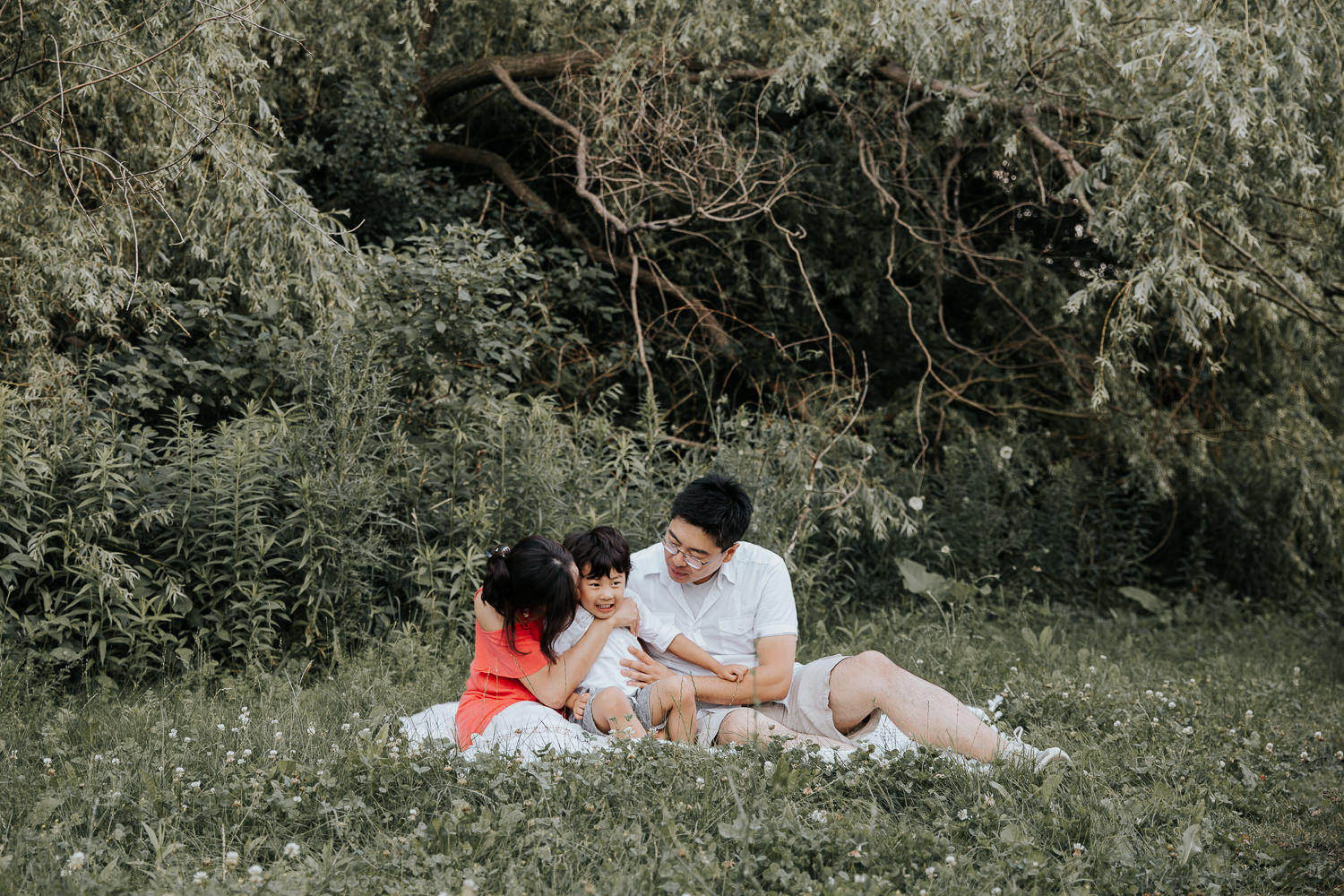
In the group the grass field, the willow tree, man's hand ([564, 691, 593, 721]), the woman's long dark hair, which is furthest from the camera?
the willow tree

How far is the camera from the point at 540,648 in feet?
Answer: 11.4

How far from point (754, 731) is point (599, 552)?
754 millimetres

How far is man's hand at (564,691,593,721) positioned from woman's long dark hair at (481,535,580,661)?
25 cm

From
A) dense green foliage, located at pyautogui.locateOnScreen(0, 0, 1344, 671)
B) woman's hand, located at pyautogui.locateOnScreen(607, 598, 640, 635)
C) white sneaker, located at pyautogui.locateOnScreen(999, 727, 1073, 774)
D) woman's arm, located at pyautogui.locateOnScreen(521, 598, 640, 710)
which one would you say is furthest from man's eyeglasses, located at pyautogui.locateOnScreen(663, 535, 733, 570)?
dense green foliage, located at pyautogui.locateOnScreen(0, 0, 1344, 671)

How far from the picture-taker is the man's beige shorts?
3.60 meters

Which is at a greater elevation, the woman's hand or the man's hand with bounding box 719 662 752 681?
the woman's hand

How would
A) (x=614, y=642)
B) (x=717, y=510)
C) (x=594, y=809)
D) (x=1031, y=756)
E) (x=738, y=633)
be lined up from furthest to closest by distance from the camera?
(x=738, y=633) < (x=614, y=642) < (x=717, y=510) < (x=1031, y=756) < (x=594, y=809)

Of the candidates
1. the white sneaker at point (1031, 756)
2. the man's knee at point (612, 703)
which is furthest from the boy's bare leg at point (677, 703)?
the white sneaker at point (1031, 756)

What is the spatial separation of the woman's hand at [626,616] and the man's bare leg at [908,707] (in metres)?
0.69

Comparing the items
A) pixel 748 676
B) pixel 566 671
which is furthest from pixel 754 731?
pixel 566 671

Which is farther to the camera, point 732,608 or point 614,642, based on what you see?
point 732,608

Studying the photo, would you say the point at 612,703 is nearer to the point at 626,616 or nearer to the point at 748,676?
the point at 626,616

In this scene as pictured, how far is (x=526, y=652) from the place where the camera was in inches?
137

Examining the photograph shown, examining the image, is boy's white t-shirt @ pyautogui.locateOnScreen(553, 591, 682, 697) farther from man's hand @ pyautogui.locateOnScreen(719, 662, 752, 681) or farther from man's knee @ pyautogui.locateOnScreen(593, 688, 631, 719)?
man's hand @ pyautogui.locateOnScreen(719, 662, 752, 681)
